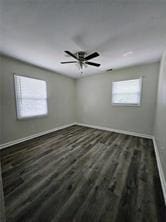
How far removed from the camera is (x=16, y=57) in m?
2.64

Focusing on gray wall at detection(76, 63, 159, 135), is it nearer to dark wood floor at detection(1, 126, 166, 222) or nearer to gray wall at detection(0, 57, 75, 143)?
gray wall at detection(0, 57, 75, 143)

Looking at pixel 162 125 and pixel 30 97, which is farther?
pixel 30 97

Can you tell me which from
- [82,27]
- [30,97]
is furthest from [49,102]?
[82,27]

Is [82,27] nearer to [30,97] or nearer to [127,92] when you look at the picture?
[30,97]

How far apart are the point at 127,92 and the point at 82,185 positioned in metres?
3.37

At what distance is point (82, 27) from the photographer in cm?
159

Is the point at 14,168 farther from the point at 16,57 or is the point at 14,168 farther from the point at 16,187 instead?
the point at 16,57

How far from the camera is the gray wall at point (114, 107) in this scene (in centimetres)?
322

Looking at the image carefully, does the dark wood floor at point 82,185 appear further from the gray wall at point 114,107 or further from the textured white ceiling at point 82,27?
the textured white ceiling at point 82,27

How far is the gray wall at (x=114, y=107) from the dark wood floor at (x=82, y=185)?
1167mm

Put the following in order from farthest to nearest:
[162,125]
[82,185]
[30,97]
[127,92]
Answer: [127,92] → [30,97] → [162,125] → [82,185]

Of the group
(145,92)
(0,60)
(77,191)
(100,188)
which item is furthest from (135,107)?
(0,60)

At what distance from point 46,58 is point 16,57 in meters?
0.82

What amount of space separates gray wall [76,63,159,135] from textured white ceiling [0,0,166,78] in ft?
3.22
